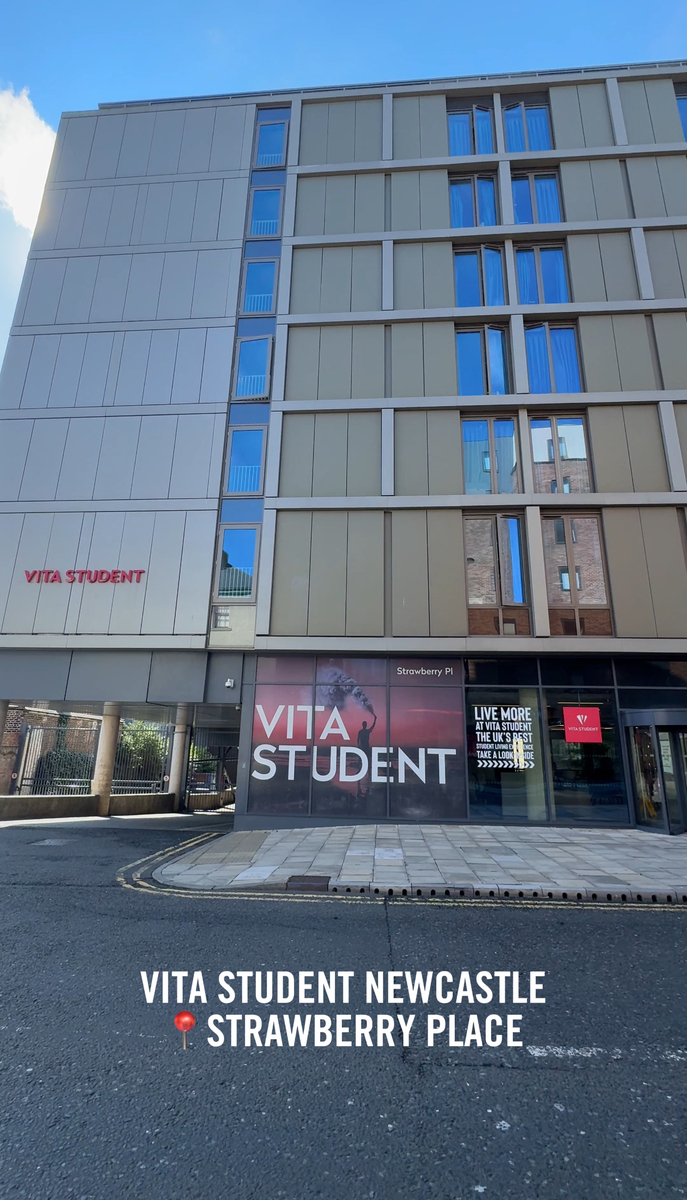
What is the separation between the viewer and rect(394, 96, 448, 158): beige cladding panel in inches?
808

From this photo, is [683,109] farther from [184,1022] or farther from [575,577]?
[184,1022]

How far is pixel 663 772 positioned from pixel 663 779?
0.19 m

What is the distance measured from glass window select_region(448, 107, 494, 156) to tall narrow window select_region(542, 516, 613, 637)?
1560 centimetres

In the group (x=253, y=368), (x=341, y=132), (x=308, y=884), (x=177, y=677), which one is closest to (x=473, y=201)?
(x=341, y=132)

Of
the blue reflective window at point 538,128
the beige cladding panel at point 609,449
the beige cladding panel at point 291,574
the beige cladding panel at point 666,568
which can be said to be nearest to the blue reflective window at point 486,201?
the blue reflective window at point 538,128

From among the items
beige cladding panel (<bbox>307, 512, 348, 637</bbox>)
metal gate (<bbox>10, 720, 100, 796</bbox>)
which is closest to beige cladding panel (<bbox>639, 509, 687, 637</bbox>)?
beige cladding panel (<bbox>307, 512, 348, 637</bbox>)

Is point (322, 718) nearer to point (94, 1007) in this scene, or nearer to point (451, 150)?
point (94, 1007)

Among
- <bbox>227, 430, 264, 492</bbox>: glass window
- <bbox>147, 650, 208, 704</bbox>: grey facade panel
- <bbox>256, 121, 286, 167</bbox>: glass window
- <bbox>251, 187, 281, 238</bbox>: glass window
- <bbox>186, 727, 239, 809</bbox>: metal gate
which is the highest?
<bbox>256, 121, 286, 167</bbox>: glass window

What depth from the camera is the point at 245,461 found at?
17641 mm

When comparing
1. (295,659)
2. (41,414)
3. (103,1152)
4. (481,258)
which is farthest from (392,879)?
(481,258)

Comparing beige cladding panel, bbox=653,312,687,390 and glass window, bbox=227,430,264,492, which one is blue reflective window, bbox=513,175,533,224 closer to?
beige cladding panel, bbox=653,312,687,390

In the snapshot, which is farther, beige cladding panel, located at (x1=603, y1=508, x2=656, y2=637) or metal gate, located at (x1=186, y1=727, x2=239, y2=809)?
metal gate, located at (x1=186, y1=727, x2=239, y2=809)

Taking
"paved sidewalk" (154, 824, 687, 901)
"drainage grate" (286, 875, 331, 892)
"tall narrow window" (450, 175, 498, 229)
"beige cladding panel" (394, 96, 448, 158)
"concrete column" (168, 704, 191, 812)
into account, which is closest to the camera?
"drainage grate" (286, 875, 331, 892)

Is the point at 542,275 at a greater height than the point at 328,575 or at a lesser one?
greater
